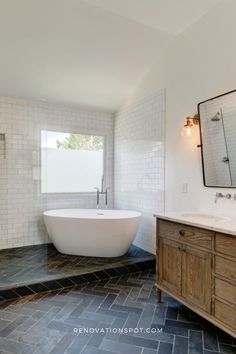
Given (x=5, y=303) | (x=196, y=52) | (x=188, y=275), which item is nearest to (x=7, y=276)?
(x=5, y=303)

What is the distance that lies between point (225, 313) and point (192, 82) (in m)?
2.39

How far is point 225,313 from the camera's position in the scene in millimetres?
1794

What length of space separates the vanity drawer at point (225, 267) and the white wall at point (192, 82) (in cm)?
76

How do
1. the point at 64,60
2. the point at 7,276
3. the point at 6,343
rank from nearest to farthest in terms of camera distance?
the point at 6,343, the point at 7,276, the point at 64,60

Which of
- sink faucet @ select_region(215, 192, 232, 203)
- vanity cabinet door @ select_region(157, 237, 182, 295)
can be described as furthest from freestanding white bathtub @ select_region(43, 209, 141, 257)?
sink faucet @ select_region(215, 192, 232, 203)

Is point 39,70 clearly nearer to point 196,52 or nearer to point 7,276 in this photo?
point 196,52

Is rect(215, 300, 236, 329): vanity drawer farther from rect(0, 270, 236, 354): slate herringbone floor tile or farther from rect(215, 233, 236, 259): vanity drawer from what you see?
rect(215, 233, 236, 259): vanity drawer

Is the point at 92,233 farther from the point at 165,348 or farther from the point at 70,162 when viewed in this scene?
the point at 165,348

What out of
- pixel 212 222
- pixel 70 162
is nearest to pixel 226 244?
pixel 212 222

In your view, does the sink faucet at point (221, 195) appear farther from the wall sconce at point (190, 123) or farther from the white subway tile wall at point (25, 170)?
the white subway tile wall at point (25, 170)

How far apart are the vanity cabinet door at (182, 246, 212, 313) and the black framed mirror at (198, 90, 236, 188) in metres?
0.80

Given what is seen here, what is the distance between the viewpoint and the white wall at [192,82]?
2.49 meters

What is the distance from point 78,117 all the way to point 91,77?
93 cm

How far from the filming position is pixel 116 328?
208cm
